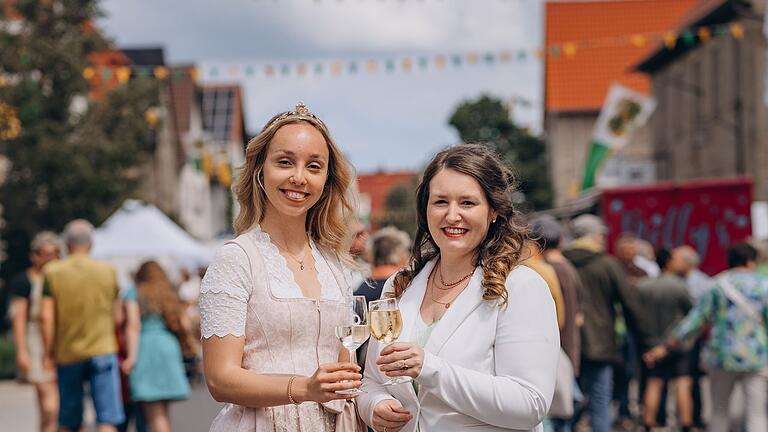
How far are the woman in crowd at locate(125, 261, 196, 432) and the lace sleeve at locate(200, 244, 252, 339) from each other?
5.17m

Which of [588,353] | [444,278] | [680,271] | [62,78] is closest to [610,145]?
[62,78]

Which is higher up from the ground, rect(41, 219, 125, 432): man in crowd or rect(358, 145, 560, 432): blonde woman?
rect(358, 145, 560, 432): blonde woman

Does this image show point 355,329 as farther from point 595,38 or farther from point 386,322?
point 595,38

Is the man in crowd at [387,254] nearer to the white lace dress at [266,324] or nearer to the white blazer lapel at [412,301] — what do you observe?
the white blazer lapel at [412,301]

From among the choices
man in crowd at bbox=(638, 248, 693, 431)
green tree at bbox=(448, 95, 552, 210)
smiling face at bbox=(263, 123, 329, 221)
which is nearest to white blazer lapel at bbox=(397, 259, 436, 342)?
smiling face at bbox=(263, 123, 329, 221)

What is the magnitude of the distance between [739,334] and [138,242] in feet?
41.4

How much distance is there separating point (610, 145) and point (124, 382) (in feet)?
98.5

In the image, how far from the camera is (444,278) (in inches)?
146

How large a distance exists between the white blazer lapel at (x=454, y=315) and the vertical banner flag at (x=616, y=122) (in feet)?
106

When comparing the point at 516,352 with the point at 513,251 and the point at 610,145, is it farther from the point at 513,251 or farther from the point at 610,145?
the point at 610,145

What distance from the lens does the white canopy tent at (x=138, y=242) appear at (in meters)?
18.4

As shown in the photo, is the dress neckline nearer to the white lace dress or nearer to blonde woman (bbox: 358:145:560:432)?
the white lace dress

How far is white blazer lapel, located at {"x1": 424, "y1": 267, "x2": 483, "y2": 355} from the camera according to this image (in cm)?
349

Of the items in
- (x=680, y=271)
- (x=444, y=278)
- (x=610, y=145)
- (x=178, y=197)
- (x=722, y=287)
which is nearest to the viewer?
(x=444, y=278)
